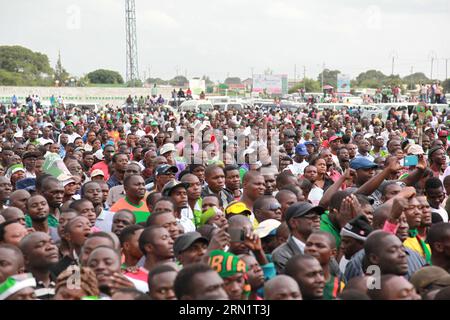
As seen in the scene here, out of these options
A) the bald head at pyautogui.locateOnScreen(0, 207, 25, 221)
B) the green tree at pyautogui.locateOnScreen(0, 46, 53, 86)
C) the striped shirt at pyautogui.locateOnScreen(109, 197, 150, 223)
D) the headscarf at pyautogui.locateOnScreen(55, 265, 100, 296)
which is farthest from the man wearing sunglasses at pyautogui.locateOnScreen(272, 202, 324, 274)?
the green tree at pyautogui.locateOnScreen(0, 46, 53, 86)

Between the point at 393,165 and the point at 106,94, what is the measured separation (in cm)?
4945

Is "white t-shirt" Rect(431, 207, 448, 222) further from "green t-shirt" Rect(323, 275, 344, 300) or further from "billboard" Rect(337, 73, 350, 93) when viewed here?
"billboard" Rect(337, 73, 350, 93)

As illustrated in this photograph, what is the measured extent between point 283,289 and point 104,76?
325 ft

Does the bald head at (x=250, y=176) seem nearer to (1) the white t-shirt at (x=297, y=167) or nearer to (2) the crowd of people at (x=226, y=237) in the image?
(2) the crowd of people at (x=226, y=237)

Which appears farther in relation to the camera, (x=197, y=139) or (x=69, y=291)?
(x=197, y=139)

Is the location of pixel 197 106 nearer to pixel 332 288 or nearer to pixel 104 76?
pixel 332 288

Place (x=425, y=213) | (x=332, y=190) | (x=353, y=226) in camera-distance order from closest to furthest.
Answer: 1. (x=353, y=226)
2. (x=425, y=213)
3. (x=332, y=190)

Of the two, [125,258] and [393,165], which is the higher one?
[393,165]

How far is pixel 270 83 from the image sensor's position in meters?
62.3

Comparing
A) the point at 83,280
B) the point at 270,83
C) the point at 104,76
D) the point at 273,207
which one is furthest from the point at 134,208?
the point at 104,76

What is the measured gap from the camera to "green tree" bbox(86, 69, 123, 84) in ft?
331

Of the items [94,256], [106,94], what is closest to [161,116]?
[94,256]
